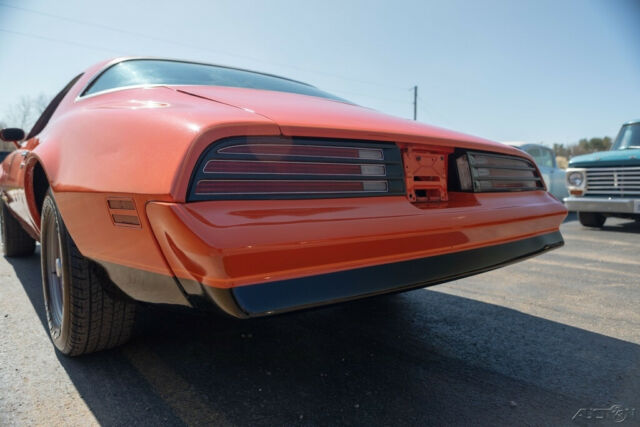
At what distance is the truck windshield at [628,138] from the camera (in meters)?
6.41

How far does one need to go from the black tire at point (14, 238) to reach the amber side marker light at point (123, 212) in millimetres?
3097

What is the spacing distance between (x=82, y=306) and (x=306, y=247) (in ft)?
3.48

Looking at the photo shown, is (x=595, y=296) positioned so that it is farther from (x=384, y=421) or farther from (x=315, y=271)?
(x=315, y=271)

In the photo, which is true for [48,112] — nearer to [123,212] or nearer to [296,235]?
[123,212]

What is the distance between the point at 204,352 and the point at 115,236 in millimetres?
838

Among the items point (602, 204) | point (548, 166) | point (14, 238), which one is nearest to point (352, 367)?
point (14, 238)

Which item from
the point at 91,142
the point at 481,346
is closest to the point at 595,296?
the point at 481,346

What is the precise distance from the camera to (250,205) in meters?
1.18

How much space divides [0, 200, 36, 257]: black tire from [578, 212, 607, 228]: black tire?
7035 mm

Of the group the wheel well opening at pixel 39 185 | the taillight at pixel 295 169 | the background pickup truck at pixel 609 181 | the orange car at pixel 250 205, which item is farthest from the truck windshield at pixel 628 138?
the wheel well opening at pixel 39 185

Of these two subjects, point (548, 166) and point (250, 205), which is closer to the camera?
point (250, 205)

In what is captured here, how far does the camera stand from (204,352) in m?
1.98

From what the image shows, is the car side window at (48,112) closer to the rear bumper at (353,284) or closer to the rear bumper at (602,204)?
the rear bumper at (353,284)

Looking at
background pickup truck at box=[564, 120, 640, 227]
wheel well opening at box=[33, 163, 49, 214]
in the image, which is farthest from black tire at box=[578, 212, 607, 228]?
wheel well opening at box=[33, 163, 49, 214]
